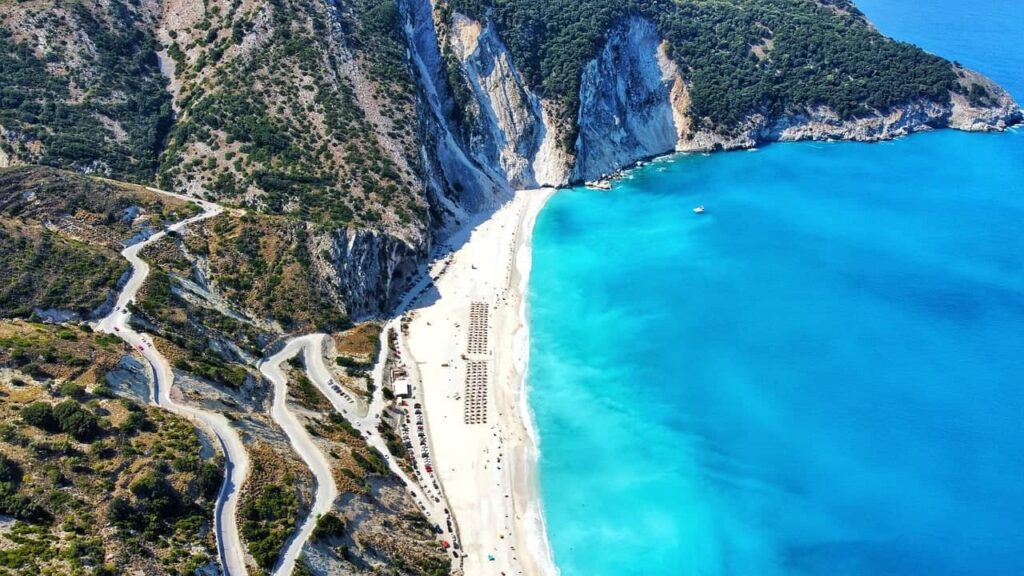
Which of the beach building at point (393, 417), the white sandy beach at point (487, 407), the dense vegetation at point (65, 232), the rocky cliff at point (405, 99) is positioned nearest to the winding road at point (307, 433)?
the beach building at point (393, 417)

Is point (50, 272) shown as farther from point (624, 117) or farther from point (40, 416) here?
point (624, 117)

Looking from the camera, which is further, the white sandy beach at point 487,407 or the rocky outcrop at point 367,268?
the rocky outcrop at point 367,268

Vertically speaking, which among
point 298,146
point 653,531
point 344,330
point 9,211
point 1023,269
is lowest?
point 653,531

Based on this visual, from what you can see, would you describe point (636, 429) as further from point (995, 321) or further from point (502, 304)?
point (995, 321)

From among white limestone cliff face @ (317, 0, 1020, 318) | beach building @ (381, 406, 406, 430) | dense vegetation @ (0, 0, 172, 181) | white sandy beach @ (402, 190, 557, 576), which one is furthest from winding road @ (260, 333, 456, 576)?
dense vegetation @ (0, 0, 172, 181)

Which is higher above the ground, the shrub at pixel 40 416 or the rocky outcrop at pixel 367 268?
the rocky outcrop at pixel 367 268

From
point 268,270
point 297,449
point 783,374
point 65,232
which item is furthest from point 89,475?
point 783,374

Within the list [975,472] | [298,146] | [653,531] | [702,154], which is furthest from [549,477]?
[702,154]

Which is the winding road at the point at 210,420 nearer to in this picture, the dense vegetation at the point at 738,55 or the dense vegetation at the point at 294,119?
the dense vegetation at the point at 294,119
